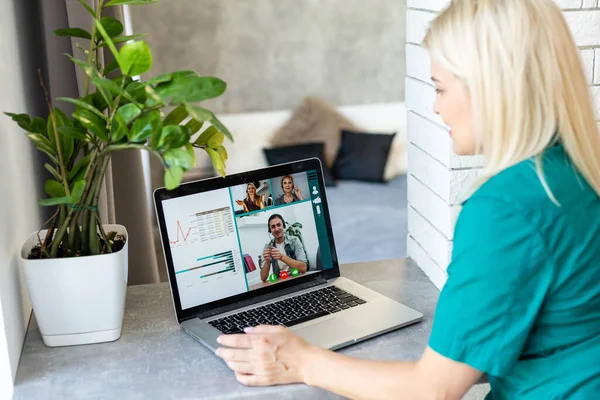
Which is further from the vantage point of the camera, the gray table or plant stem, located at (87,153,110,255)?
plant stem, located at (87,153,110,255)

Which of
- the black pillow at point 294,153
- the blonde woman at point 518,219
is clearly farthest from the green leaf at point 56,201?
the black pillow at point 294,153

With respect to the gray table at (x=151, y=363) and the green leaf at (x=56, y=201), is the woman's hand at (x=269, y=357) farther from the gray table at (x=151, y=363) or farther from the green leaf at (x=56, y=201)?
the green leaf at (x=56, y=201)

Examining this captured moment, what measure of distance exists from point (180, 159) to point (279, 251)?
15.0 inches

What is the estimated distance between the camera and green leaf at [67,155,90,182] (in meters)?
1.17

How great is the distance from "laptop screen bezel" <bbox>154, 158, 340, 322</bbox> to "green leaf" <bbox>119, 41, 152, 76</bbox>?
24 cm

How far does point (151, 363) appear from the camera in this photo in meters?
1.14

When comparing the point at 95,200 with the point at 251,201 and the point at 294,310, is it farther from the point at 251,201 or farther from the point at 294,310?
the point at 294,310

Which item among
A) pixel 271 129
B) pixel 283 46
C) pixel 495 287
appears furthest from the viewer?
pixel 283 46

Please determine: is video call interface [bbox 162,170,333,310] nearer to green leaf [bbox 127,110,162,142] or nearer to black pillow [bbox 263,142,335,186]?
green leaf [bbox 127,110,162,142]

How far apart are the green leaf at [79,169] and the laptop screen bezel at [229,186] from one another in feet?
0.40

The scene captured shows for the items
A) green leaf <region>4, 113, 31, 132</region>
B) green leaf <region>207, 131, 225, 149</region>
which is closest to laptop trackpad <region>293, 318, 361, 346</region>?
green leaf <region>207, 131, 225, 149</region>

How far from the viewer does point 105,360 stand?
3.77 feet

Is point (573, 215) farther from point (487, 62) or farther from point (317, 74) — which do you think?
point (317, 74)

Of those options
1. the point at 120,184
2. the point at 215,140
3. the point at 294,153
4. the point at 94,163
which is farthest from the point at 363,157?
the point at 94,163
